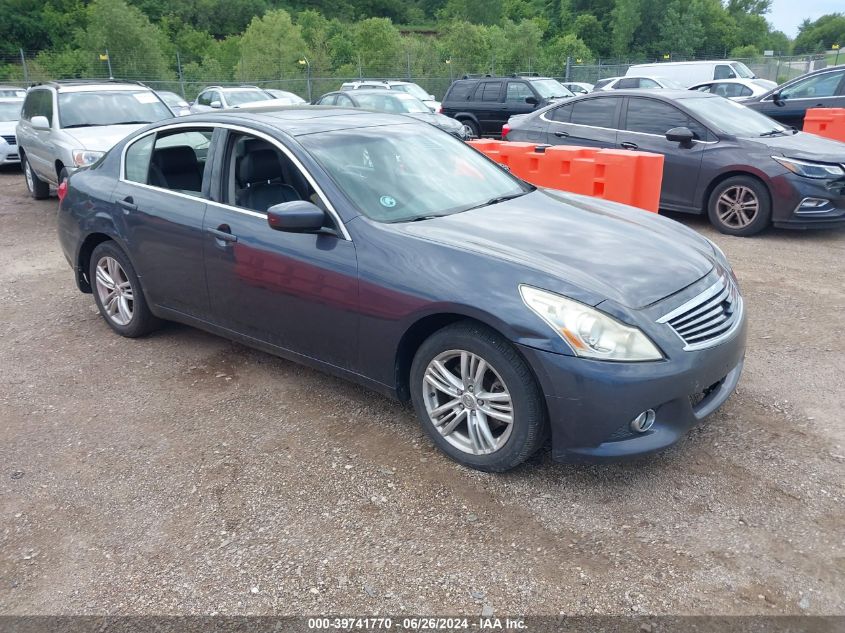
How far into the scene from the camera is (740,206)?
26.4 ft

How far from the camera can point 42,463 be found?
12.4 feet

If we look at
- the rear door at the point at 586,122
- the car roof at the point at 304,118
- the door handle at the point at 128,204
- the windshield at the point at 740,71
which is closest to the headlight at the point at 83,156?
the door handle at the point at 128,204

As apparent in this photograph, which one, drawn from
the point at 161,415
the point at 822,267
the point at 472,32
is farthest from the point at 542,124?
the point at 472,32

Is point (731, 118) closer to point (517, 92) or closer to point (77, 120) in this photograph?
point (77, 120)

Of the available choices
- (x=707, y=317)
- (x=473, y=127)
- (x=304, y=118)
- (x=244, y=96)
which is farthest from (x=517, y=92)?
(x=707, y=317)

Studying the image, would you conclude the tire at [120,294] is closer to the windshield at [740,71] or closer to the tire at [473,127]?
the tire at [473,127]

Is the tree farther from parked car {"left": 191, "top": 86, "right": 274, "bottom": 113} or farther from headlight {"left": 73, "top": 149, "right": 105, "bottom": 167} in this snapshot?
headlight {"left": 73, "top": 149, "right": 105, "bottom": 167}

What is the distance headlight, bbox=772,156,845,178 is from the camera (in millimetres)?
7617

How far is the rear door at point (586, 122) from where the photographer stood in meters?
9.16

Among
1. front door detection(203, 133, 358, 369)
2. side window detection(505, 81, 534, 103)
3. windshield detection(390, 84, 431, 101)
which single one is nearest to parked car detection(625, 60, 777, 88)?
windshield detection(390, 84, 431, 101)

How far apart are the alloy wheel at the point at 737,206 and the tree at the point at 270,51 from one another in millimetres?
30060

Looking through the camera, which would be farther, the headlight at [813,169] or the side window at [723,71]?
the side window at [723,71]

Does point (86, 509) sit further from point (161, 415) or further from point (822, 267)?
point (822, 267)

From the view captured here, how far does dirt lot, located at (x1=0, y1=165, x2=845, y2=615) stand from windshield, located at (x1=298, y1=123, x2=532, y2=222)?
120 cm
